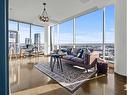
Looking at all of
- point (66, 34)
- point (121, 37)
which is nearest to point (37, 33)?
point (66, 34)

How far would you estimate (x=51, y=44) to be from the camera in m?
13.1

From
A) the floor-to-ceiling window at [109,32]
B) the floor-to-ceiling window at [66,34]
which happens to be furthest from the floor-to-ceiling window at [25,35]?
the floor-to-ceiling window at [109,32]

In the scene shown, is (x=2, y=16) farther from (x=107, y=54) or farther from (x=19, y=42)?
Answer: (x=19, y=42)

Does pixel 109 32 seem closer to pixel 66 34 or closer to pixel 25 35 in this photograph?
pixel 66 34

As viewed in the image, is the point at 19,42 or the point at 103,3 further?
the point at 19,42

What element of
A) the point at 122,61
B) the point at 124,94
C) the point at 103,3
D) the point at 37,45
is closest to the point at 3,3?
the point at 124,94

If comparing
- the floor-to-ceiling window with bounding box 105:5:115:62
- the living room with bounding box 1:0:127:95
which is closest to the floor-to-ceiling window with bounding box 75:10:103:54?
the living room with bounding box 1:0:127:95

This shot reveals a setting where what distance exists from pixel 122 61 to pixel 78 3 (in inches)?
124

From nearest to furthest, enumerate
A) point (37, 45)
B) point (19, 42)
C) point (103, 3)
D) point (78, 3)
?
1. point (103, 3)
2. point (78, 3)
3. point (19, 42)
4. point (37, 45)

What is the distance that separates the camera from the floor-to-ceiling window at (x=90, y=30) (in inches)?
303

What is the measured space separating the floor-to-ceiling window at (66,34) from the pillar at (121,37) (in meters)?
5.13

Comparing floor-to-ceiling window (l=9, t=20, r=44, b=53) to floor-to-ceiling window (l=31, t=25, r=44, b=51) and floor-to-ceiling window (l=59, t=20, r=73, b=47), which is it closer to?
floor-to-ceiling window (l=31, t=25, r=44, b=51)

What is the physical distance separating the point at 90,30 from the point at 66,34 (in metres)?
2.90

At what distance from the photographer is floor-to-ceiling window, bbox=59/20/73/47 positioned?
1044 centimetres
